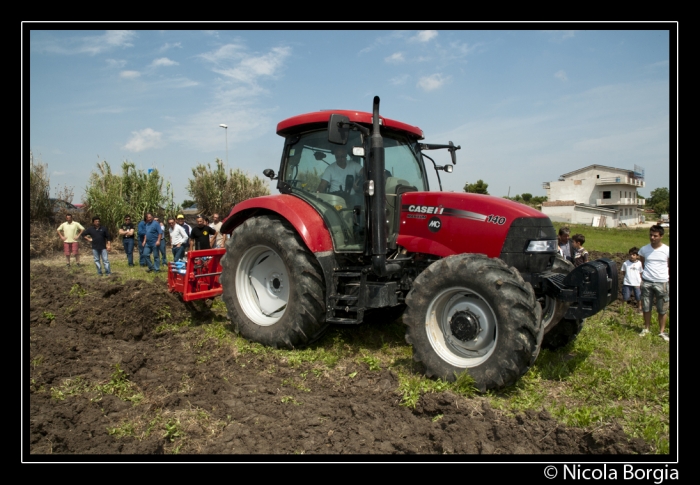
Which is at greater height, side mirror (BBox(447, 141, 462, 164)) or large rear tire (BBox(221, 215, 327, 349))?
side mirror (BBox(447, 141, 462, 164))

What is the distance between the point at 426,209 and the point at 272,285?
2106 mm

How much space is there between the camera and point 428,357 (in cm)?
423

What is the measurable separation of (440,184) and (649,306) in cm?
326

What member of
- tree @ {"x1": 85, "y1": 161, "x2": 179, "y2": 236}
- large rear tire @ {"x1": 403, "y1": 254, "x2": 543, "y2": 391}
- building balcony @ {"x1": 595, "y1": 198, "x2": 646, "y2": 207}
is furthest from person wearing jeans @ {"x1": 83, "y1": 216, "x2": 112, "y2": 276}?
building balcony @ {"x1": 595, "y1": 198, "x2": 646, "y2": 207}

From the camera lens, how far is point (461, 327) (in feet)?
13.6

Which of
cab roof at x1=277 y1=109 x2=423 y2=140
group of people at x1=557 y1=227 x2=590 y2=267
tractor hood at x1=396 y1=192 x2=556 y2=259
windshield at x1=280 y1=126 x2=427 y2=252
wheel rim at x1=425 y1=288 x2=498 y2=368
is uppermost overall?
cab roof at x1=277 y1=109 x2=423 y2=140

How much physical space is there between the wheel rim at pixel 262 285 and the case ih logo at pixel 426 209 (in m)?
1.68

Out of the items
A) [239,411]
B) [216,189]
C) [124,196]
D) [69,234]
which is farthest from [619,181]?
[239,411]

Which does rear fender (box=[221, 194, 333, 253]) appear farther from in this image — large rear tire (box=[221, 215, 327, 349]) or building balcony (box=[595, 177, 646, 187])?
building balcony (box=[595, 177, 646, 187])

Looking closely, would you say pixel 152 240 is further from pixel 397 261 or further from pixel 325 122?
pixel 397 261

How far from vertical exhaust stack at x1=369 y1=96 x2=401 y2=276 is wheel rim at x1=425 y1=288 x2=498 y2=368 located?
0.70 meters

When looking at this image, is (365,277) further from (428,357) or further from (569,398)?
(569,398)

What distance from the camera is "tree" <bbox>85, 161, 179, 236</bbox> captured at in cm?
1719

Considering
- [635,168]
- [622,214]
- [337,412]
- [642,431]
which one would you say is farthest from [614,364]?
[635,168]
